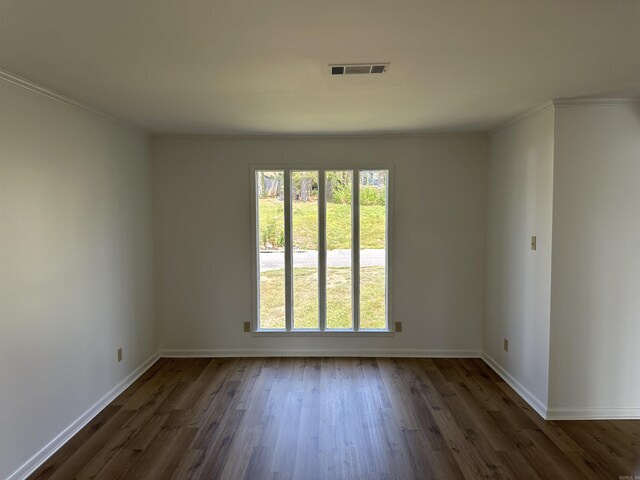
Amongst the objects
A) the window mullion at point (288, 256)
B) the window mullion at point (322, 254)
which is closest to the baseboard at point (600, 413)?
the window mullion at point (322, 254)

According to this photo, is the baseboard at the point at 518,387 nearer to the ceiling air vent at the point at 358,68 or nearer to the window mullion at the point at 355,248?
the window mullion at the point at 355,248

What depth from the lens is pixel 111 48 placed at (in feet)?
6.03

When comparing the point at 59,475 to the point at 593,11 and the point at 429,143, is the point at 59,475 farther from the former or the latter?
the point at 429,143

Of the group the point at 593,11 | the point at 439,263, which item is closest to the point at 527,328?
the point at 439,263

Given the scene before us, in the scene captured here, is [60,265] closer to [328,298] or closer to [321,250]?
→ [321,250]

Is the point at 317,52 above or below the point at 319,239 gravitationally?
above

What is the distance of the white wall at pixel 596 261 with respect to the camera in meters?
2.81

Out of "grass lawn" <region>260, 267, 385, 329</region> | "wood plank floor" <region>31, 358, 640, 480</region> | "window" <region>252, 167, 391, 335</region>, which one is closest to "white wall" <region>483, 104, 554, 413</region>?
"wood plank floor" <region>31, 358, 640, 480</region>

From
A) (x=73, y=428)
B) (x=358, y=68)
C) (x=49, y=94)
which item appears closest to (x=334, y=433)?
(x=73, y=428)

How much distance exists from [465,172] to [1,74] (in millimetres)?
3780

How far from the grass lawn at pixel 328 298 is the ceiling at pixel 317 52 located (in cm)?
184

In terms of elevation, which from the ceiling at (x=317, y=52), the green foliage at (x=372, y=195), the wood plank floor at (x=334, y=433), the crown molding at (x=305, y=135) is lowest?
the wood plank floor at (x=334, y=433)

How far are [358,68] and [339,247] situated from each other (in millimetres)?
2381

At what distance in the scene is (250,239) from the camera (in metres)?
4.17
